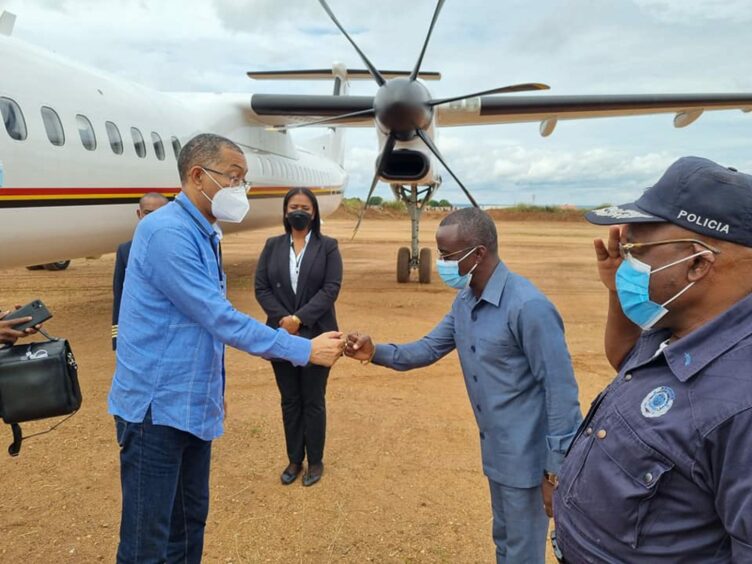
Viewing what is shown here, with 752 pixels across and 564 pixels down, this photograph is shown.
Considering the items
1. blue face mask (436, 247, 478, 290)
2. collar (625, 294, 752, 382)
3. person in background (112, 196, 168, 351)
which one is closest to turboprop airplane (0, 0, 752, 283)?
person in background (112, 196, 168, 351)

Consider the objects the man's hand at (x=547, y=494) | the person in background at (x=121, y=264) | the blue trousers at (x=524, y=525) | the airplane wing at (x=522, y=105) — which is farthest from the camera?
the airplane wing at (x=522, y=105)

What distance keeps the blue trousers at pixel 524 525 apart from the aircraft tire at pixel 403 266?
381 inches

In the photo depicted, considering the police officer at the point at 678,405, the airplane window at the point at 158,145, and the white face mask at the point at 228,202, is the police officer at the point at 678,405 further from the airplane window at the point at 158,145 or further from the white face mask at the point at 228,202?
the airplane window at the point at 158,145

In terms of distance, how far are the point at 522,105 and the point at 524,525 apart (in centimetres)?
911

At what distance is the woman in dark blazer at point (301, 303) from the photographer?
143 inches

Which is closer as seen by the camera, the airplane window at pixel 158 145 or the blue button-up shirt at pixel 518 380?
the blue button-up shirt at pixel 518 380

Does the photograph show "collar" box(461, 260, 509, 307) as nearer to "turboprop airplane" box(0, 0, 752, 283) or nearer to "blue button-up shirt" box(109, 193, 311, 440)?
"blue button-up shirt" box(109, 193, 311, 440)

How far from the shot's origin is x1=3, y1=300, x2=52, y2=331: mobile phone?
2426mm

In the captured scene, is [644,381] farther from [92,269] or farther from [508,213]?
[508,213]

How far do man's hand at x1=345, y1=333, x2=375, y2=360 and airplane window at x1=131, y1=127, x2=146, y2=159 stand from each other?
5581 mm

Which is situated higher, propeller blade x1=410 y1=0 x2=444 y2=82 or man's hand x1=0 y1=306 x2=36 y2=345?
propeller blade x1=410 y1=0 x2=444 y2=82

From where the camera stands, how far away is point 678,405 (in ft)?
3.70

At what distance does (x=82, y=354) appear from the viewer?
21.9 ft

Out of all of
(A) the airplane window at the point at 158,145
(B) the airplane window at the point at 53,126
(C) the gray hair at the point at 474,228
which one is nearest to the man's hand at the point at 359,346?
(C) the gray hair at the point at 474,228
